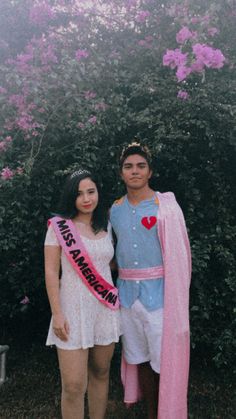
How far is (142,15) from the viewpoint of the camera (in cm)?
381

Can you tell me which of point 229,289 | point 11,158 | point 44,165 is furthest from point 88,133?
point 229,289

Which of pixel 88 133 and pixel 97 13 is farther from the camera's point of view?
pixel 97 13

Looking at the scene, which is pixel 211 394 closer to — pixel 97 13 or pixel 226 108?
pixel 226 108

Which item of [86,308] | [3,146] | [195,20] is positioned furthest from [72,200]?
[195,20]

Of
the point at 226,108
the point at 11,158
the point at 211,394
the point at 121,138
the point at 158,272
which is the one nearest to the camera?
the point at 158,272

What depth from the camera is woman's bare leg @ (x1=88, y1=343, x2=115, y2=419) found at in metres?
2.73

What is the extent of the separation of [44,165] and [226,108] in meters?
1.34

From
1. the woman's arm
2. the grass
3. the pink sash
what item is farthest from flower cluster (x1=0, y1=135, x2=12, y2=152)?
the grass

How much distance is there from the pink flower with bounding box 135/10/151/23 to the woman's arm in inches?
89.2

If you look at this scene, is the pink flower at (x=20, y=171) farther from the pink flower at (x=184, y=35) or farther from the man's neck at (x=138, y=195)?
the pink flower at (x=184, y=35)

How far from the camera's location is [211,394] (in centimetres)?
378

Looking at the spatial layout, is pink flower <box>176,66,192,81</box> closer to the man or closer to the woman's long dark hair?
the man

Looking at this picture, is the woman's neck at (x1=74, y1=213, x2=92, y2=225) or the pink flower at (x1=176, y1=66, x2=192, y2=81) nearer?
the woman's neck at (x1=74, y1=213, x2=92, y2=225)

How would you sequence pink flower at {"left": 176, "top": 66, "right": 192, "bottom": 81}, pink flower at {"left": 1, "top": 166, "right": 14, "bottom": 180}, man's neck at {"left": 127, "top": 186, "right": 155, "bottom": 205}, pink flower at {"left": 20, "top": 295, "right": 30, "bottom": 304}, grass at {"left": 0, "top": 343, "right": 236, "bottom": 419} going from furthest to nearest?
pink flower at {"left": 20, "top": 295, "right": 30, "bottom": 304} → grass at {"left": 0, "top": 343, "right": 236, "bottom": 419} → pink flower at {"left": 176, "top": 66, "right": 192, "bottom": 81} → pink flower at {"left": 1, "top": 166, "right": 14, "bottom": 180} → man's neck at {"left": 127, "top": 186, "right": 155, "bottom": 205}
